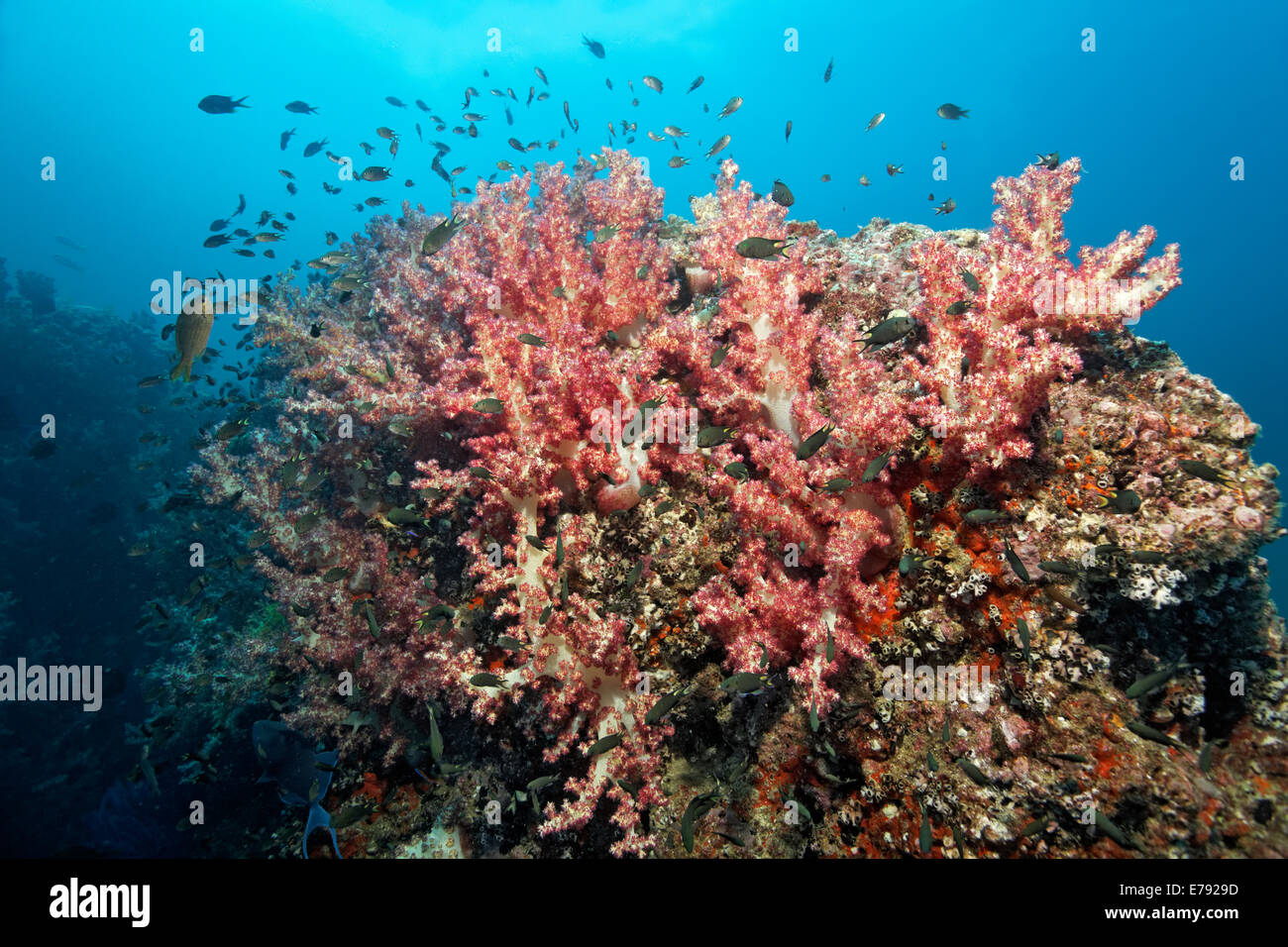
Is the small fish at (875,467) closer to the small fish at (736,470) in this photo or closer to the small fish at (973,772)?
the small fish at (736,470)

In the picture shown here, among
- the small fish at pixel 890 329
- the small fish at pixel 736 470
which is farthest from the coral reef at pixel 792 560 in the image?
the small fish at pixel 736 470

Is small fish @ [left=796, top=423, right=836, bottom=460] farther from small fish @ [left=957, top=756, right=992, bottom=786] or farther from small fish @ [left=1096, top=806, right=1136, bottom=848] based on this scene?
small fish @ [left=1096, top=806, right=1136, bottom=848]

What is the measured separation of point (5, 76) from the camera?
9250 centimetres

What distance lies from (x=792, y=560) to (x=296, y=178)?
22.7 metres

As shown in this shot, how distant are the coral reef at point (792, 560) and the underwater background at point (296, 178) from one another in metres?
0.52

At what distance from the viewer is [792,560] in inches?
162

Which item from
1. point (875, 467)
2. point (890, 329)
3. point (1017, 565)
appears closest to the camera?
point (1017, 565)

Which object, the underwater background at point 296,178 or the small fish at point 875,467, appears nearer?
the small fish at point 875,467

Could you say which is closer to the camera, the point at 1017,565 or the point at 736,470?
the point at 1017,565

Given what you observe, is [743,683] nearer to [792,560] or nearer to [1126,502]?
[792,560]

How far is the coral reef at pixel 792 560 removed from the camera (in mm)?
3105

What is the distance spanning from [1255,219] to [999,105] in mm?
45805

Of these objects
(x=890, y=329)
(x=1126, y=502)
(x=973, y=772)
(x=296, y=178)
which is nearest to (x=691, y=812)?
(x=973, y=772)
